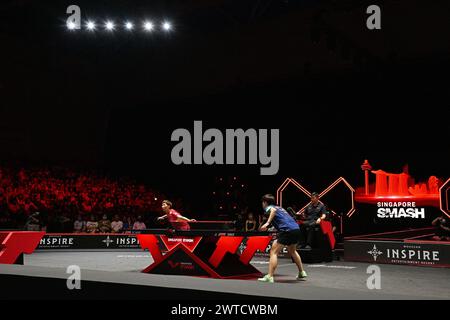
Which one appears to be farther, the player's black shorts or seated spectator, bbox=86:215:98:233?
seated spectator, bbox=86:215:98:233

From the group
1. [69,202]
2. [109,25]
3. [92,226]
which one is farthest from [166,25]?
[92,226]

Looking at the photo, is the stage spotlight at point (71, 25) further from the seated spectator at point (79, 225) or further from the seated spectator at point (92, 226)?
the seated spectator at point (92, 226)

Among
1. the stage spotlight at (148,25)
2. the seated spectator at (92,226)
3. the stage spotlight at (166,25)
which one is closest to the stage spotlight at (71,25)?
the stage spotlight at (148,25)

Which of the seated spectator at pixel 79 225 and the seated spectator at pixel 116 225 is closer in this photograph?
the seated spectator at pixel 79 225

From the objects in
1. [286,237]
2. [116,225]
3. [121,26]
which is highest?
[121,26]

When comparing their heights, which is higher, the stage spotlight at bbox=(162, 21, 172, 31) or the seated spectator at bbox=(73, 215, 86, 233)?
the stage spotlight at bbox=(162, 21, 172, 31)

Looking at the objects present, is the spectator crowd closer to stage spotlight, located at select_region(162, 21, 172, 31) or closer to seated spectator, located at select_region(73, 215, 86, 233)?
seated spectator, located at select_region(73, 215, 86, 233)

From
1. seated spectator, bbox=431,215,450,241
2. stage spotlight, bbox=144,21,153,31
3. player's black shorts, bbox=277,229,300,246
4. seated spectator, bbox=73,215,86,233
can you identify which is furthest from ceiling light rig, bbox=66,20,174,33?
player's black shorts, bbox=277,229,300,246

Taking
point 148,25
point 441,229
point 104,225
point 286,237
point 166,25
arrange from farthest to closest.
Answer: point 166,25 < point 148,25 < point 104,225 < point 441,229 < point 286,237

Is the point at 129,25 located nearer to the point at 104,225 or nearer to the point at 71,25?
the point at 71,25

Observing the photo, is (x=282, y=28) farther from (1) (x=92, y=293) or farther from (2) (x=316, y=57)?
(1) (x=92, y=293)

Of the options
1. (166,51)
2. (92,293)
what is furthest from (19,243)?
(166,51)
